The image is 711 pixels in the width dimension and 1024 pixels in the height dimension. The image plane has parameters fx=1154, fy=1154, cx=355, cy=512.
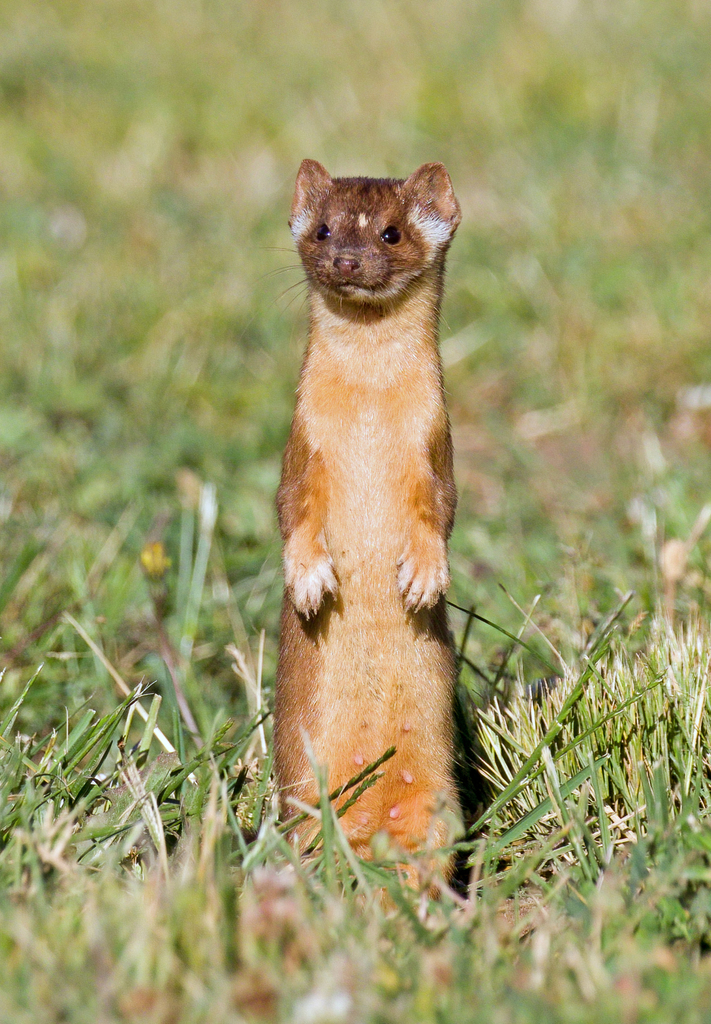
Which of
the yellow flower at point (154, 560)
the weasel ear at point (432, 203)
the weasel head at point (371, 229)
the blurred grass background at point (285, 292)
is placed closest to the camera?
the weasel head at point (371, 229)

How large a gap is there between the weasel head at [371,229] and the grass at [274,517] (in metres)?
1.08

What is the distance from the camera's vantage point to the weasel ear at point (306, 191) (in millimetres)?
3416

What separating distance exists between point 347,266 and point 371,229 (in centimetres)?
24

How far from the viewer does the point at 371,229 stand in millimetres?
3195

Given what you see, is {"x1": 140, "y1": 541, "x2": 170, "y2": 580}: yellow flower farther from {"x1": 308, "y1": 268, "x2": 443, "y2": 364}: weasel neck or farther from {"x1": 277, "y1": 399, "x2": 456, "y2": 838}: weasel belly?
{"x1": 308, "y1": 268, "x2": 443, "y2": 364}: weasel neck

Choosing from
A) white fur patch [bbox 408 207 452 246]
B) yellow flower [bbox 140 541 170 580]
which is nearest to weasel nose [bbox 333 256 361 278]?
white fur patch [bbox 408 207 452 246]

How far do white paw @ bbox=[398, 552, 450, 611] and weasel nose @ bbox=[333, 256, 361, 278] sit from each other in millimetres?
752

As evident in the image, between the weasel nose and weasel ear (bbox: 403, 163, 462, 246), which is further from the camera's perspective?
weasel ear (bbox: 403, 163, 462, 246)

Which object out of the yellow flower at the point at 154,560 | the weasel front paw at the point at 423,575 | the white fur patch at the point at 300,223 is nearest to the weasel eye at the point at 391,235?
the white fur patch at the point at 300,223

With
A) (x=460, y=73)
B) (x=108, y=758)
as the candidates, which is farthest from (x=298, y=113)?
(x=108, y=758)

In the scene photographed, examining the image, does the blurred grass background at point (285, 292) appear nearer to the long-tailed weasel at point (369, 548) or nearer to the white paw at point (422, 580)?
the long-tailed weasel at point (369, 548)

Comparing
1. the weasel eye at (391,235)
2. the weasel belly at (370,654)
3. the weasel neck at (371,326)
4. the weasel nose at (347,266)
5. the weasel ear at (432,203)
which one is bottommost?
the weasel belly at (370,654)

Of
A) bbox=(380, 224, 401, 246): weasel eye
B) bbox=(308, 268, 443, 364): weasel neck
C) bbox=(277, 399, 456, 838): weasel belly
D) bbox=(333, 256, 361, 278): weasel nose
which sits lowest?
bbox=(277, 399, 456, 838): weasel belly

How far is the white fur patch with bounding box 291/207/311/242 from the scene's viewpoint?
3387 millimetres
